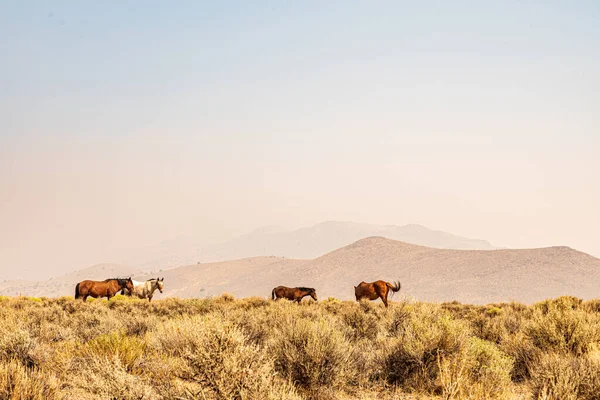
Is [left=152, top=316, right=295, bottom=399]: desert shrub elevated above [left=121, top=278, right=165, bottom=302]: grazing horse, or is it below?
above

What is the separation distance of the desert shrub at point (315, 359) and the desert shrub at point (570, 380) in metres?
2.71

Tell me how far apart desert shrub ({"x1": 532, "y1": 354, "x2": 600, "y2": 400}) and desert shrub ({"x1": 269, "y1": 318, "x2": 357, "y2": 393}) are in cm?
271

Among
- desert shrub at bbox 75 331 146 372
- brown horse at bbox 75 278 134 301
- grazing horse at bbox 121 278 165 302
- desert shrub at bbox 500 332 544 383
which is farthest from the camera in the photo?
grazing horse at bbox 121 278 165 302

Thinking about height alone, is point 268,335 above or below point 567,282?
above

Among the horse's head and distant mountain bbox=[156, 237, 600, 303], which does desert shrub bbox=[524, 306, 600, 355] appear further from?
distant mountain bbox=[156, 237, 600, 303]

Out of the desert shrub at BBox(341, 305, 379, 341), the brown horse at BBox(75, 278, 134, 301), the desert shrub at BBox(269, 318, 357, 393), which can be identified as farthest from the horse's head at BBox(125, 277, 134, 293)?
the desert shrub at BBox(269, 318, 357, 393)

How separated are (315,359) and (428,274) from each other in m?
99.2

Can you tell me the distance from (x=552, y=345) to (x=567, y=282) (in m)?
94.4

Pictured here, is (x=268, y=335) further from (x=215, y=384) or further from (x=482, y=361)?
(x=215, y=384)

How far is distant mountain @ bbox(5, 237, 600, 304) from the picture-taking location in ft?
284

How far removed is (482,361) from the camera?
7.70 m

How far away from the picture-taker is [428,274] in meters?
101

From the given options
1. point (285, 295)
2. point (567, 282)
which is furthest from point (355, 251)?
point (285, 295)

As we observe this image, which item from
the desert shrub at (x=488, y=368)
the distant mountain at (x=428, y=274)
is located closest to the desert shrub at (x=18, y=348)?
the desert shrub at (x=488, y=368)
